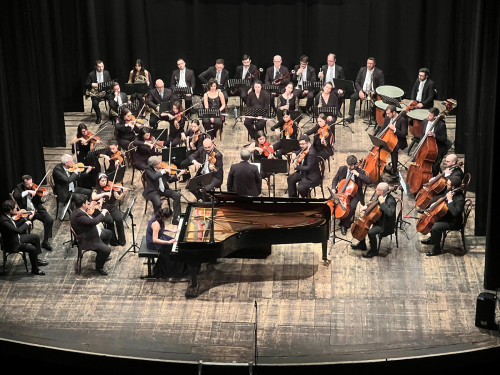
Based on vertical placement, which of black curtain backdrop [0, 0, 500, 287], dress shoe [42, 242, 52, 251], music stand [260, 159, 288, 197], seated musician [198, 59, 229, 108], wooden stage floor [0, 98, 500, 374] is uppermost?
black curtain backdrop [0, 0, 500, 287]

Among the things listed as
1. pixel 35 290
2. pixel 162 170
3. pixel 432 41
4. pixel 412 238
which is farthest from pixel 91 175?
pixel 432 41

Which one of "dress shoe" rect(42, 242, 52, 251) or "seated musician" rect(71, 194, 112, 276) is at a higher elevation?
"seated musician" rect(71, 194, 112, 276)

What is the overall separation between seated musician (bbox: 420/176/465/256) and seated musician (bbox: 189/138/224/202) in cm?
341

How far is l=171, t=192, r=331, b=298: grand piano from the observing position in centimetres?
1186

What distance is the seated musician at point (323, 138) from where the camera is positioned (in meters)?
15.0

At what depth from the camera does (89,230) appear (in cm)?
1249

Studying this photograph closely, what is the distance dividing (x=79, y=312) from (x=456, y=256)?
528 centimetres

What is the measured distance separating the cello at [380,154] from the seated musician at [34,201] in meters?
5.10

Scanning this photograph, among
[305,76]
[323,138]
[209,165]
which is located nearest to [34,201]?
[209,165]

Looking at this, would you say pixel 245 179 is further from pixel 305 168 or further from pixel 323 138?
pixel 323 138

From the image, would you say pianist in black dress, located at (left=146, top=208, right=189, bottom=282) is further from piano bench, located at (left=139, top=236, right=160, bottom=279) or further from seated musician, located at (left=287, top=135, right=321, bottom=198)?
seated musician, located at (left=287, top=135, right=321, bottom=198)

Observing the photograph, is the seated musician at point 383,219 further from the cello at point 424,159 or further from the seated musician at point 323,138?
the seated musician at point 323,138

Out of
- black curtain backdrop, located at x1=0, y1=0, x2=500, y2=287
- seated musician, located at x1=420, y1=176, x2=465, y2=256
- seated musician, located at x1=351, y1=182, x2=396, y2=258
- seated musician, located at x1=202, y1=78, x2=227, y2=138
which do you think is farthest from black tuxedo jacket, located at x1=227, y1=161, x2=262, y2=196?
black curtain backdrop, located at x1=0, y1=0, x2=500, y2=287

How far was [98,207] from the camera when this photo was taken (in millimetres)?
12797
